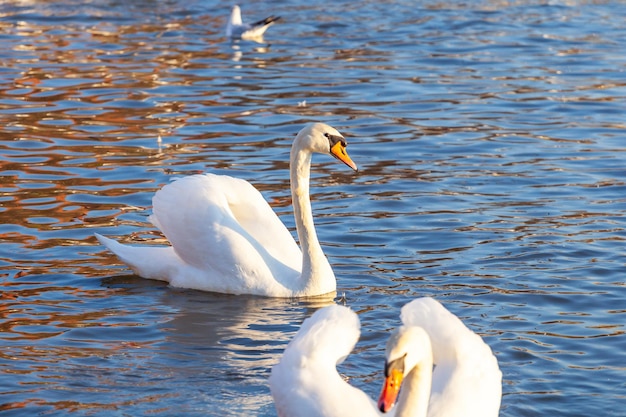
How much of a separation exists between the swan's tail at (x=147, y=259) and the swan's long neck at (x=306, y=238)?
966 mm

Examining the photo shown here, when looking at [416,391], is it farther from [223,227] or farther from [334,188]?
[334,188]

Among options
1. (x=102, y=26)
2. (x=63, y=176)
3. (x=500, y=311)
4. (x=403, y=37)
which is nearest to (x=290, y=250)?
(x=500, y=311)

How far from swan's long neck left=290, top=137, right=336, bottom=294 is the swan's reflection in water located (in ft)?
0.42

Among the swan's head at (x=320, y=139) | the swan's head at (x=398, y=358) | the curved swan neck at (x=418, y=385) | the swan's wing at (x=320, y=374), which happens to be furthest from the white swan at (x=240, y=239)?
the swan's head at (x=398, y=358)

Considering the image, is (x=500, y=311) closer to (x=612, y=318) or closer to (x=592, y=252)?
(x=612, y=318)

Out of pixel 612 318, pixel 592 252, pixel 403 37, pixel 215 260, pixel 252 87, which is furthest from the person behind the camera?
pixel 403 37

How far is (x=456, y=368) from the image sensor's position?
5770 millimetres

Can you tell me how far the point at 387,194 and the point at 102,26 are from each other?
11.2 meters

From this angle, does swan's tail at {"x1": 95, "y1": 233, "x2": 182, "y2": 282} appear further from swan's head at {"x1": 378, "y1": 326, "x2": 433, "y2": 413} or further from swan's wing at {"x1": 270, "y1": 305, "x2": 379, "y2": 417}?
swan's head at {"x1": 378, "y1": 326, "x2": 433, "y2": 413}

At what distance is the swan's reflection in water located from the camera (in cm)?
695

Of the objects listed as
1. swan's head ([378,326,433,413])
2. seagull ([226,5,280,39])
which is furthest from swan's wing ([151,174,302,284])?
seagull ([226,5,280,39])

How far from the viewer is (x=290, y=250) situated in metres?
9.30

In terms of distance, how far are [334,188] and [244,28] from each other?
9.14 m

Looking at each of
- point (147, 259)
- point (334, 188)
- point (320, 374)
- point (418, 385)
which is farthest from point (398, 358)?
point (334, 188)
